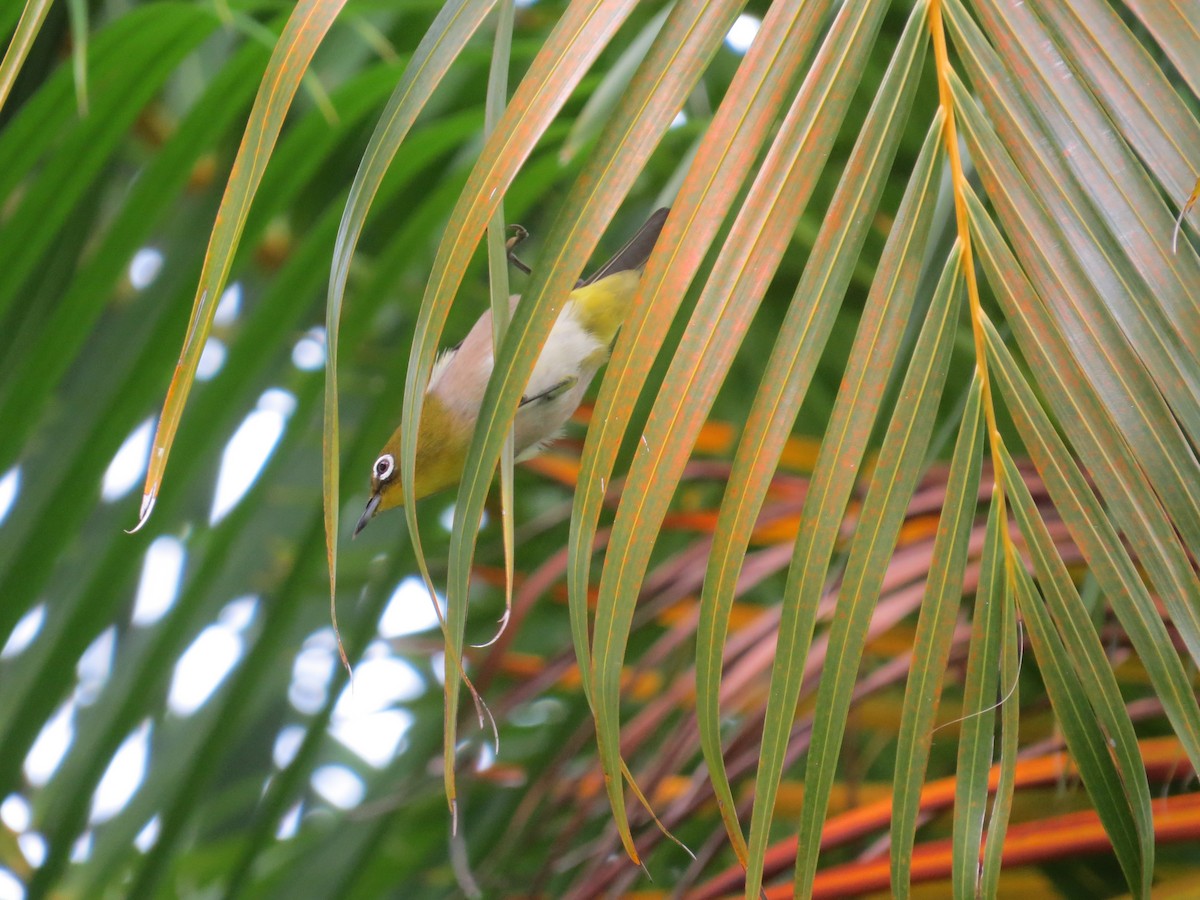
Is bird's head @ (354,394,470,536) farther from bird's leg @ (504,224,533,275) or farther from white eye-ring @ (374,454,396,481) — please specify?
bird's leg @ (504,224,533,275)

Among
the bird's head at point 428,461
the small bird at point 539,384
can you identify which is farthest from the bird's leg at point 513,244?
the bird's head at point 428,461

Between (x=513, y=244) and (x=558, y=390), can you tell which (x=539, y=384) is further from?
(x=513, y=244)

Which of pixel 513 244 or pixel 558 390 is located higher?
pixel 513 244

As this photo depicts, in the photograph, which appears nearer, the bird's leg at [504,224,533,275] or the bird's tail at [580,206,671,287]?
the bird's tail at [580,206,671,287]

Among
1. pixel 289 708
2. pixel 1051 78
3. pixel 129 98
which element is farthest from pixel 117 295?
pixel 1051 78

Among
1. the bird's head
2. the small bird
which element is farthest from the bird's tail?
the bird's head

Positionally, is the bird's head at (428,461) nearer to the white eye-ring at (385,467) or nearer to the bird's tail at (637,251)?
the white eye-ring at (385,467)

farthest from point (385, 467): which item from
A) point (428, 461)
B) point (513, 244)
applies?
point (513, 244)
